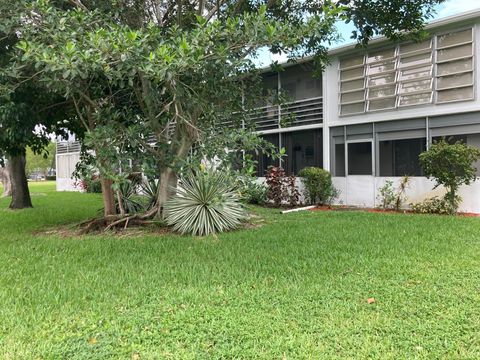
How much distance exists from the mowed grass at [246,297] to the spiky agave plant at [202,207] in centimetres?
51

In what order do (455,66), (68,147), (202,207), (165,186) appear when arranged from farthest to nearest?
(68,147) < (455,66) < (165,186) < (202,207)

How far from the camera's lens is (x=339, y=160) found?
13.4 m

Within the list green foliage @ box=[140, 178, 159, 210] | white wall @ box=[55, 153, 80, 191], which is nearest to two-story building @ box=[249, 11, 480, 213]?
green foliage @ box=[140, 178, 159, 210]

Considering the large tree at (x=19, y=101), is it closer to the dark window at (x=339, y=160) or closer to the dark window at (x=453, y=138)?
the dark window at (x=339, y=160)

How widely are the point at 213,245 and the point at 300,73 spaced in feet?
30.3

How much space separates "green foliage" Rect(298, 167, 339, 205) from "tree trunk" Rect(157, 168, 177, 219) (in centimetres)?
529

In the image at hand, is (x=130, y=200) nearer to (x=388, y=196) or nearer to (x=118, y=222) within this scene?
(x=118, y=222)

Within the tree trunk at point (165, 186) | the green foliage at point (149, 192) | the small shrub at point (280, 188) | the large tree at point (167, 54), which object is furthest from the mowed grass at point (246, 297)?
the small shrub at point (280, 188)

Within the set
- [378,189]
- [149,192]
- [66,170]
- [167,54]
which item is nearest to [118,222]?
[149,192]

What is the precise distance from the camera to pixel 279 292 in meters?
4.41

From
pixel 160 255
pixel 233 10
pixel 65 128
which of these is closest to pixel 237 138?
pixel 160 255

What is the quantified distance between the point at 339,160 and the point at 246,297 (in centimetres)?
972

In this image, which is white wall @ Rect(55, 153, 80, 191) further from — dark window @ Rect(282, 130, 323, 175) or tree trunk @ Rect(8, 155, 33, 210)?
dark window @ Rect(282, 130, 323, 175)

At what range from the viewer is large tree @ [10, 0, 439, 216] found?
16.2 ft
